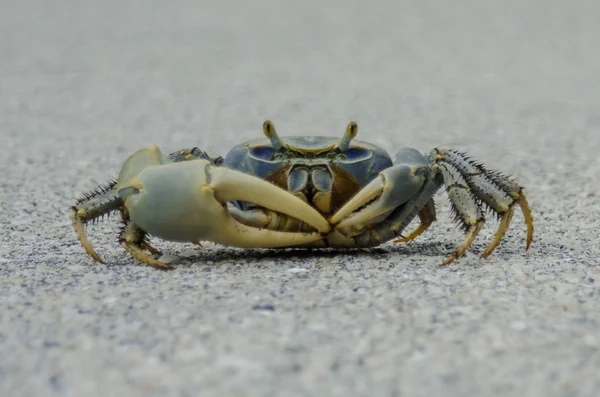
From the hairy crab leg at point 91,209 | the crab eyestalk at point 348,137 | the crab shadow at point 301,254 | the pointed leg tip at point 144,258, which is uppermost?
the crab eyestalk at point 348,137

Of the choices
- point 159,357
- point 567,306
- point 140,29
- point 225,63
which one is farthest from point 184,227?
point 140,29

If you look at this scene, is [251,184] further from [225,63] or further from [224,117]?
[225,63]

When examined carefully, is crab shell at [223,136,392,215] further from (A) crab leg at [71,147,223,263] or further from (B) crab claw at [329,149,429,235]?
(A) crab leg at [71,147,223,263]

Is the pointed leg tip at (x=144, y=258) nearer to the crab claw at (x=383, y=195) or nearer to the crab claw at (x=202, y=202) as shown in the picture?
the crab claw at (x=202, y=202)

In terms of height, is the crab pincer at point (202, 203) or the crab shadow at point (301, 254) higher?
the crab pincer at point (202, 203)

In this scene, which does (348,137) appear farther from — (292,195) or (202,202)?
(202,202)

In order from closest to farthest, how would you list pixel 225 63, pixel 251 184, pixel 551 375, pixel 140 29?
1. pixel 551 375
2. pixel 251 184
3. pixel 225 63
4. pixel 140 29

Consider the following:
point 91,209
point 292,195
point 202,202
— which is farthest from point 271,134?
point 91,209

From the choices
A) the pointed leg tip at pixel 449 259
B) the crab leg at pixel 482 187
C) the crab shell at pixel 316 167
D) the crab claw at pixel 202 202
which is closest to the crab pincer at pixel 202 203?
the crab claw at pixel 202 202
